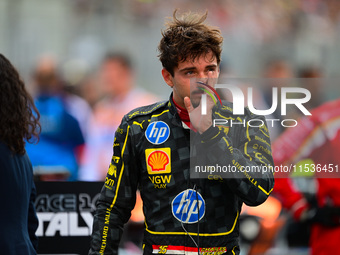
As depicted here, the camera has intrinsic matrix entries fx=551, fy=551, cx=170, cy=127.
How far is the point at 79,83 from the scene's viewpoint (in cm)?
425

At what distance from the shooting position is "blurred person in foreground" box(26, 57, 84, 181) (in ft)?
13.6

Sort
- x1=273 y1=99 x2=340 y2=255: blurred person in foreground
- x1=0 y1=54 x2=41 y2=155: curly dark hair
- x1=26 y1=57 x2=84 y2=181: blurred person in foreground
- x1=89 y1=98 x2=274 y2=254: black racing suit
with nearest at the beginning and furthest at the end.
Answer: x1=89 y1=98 x2=274 y2=254: black racing suit, x1=0 y1=54 x2=41 y2=155: curly dark hair, x1=273 y1=99 x2=340 y2=255: blurred person in foreground, x1=26 y1=57 x2=84 y2=181: blurred person in foreground

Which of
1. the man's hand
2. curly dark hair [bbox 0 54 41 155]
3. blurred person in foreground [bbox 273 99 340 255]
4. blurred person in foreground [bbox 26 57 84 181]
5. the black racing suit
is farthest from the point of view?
blurred person in foreground [bbox 26 57 84 181]

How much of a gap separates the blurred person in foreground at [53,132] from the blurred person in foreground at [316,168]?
60.1 inches

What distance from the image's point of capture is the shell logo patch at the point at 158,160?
2.45m

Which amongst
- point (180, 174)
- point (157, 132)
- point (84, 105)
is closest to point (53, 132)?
point (84, 105)

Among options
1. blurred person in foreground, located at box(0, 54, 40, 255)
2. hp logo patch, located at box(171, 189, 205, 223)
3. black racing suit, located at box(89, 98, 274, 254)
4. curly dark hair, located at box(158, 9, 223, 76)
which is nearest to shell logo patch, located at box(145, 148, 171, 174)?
black racing suit, located at box(89, 98, 274, 254)

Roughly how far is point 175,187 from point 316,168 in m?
1.93

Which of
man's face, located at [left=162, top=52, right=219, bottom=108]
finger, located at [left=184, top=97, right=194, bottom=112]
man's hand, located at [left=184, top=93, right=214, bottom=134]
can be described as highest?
man's face, located at [left=162, top=52, right=219, bottom=108]

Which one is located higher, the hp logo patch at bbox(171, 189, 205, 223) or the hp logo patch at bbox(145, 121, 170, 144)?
the hp logo patch at bbox(145, 121, 170, 144)

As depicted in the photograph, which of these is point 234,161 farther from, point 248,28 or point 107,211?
point 248,28

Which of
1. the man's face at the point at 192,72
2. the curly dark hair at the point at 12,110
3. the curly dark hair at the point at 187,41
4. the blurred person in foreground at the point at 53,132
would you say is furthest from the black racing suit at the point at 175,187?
the blurred person in foreground at the point at 53,132

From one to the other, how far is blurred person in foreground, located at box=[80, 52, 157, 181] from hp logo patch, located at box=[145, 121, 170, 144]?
1.72 metres

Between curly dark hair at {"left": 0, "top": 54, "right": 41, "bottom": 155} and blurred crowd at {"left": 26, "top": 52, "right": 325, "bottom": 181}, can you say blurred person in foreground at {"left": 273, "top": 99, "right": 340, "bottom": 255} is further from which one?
curly dark hair at {"left": 0, "top": 54, "right": 41, "bottom": 155}
